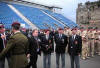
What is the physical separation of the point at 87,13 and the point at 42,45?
41.3 meters

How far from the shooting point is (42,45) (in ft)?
27.1

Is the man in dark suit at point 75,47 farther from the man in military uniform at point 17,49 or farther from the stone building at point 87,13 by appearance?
the stone building at point 87,13

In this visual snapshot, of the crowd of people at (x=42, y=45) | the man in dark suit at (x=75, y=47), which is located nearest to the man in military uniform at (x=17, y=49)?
the crowd of people at (x=42, y=45)

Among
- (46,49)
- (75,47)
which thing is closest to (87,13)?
(75,47)

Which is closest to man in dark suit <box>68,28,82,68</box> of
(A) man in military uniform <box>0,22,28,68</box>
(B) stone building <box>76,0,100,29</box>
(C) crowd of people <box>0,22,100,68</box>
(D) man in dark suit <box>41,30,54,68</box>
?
(C) crowd of people <box>0,22,100,68</box>

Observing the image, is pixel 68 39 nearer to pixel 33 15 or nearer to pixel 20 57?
pixel 20 57

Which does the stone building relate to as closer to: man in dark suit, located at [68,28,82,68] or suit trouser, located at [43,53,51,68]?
man in dark suit, located at [68,28,82,68]

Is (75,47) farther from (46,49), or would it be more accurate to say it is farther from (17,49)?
(17,49)

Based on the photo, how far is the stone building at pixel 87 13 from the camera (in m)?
45.5

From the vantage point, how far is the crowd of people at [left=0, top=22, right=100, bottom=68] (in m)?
4.70

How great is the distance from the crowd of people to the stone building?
1271 inches

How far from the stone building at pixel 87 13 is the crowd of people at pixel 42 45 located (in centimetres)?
3228

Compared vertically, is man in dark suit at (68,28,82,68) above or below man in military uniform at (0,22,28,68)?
below

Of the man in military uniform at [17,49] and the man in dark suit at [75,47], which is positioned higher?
the man in military uniform at [17,49]
